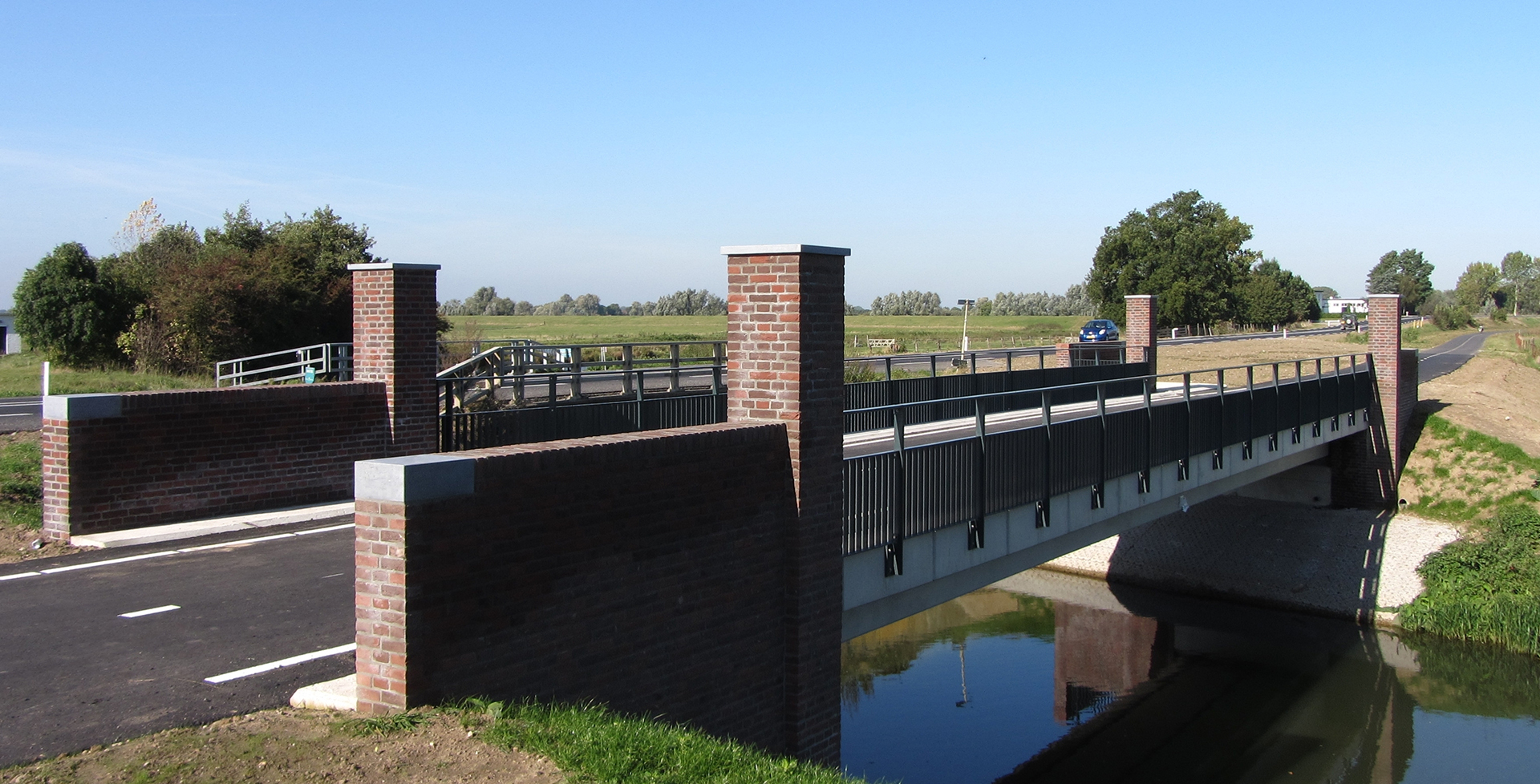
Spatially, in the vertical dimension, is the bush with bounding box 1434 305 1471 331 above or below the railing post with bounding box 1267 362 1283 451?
above

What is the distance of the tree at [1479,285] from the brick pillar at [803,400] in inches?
5172

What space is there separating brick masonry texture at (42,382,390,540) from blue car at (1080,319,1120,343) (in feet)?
148

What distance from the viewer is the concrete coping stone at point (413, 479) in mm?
5586

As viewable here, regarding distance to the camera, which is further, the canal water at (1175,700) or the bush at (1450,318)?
the bush at (1450,318)

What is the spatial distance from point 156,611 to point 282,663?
183cm

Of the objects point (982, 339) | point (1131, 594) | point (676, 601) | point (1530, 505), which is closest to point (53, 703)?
point (676, 601)

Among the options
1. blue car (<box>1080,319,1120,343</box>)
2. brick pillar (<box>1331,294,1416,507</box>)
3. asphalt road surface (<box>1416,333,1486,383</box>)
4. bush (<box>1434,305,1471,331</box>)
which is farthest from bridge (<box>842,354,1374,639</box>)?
bush (<box>1434,305,1471,331</box>)

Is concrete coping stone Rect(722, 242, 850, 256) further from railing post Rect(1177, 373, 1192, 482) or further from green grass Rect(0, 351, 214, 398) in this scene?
green grass Rect(0, 351, 214, 398)

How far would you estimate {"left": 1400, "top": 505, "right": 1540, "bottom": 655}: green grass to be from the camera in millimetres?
21031

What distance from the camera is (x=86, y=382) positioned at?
26969 mm

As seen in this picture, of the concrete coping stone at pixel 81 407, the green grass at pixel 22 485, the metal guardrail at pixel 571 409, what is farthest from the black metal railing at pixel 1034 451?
the green grass at pixel 22 485

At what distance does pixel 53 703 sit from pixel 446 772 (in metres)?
2.71

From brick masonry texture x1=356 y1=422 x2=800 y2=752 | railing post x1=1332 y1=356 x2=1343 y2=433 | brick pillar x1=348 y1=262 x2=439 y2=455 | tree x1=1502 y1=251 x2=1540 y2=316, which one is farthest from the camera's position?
tree x1=1502 y1=251 x2=1540 y2=316

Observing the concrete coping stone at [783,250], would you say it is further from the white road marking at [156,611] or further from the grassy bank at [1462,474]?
the grassy bank at [1462,474]
